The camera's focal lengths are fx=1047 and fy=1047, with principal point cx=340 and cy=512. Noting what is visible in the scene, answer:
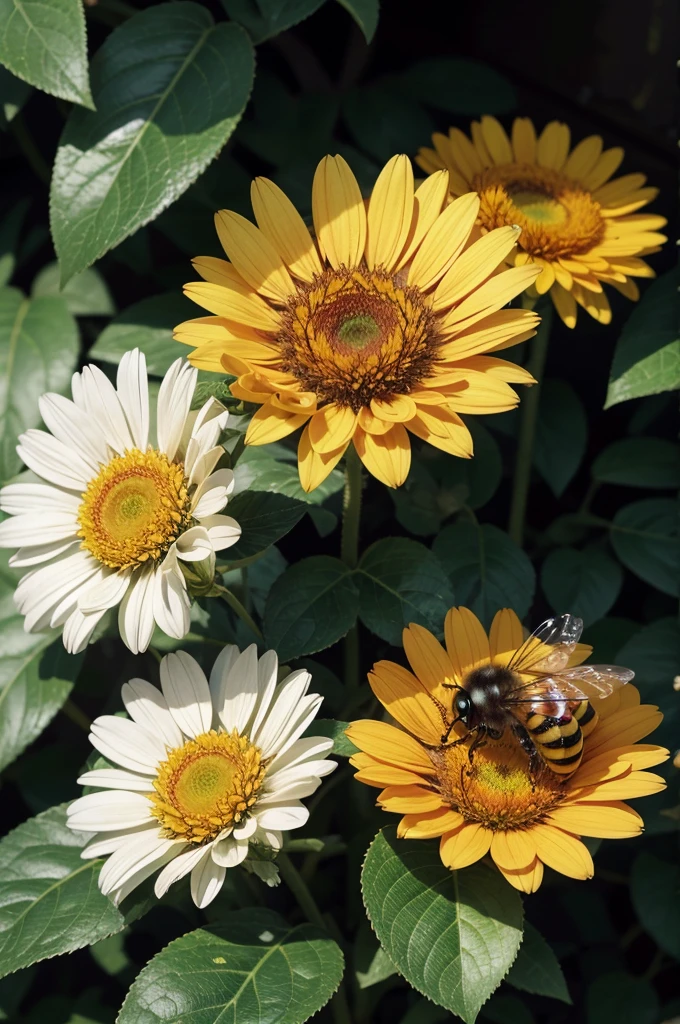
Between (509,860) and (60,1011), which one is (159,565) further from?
(60,1011)

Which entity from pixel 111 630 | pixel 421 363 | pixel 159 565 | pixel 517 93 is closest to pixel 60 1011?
pixel 111 630

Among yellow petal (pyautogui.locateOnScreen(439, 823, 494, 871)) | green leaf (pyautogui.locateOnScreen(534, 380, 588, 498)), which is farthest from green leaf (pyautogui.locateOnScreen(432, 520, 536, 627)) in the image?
yellow petal (pyautogui.locateOnScreen(439, 823, 494, 871))

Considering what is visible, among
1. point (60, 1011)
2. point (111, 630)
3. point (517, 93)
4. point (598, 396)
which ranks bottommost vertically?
point (60, 1011)

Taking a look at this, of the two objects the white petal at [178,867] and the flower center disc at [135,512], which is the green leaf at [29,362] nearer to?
the flower center disc at [135,512]

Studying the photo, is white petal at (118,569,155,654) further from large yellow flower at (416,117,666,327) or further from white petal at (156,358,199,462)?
large yellow flower at (416,117,666,327)

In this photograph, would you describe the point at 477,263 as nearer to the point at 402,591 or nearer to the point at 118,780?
the point at 402,591

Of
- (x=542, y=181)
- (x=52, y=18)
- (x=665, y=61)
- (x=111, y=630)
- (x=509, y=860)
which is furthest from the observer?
(x=665, y=61)
